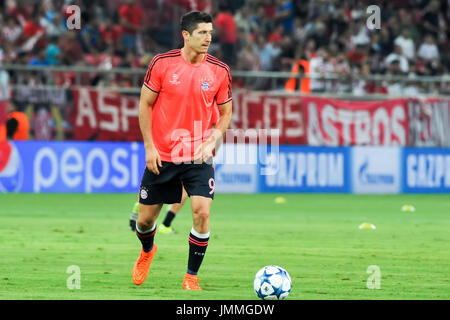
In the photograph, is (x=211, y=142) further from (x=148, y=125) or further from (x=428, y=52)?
(x=428, y=52)

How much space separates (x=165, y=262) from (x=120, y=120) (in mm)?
12208

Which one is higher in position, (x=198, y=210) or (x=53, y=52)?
(x=53, y=52)

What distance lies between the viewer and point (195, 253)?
9430 millimetres

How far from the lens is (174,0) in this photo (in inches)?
1012

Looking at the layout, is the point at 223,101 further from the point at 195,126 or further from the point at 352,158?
the point at 352,158

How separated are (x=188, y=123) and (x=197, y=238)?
1.09m

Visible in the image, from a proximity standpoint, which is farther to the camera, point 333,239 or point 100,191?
point 100,191

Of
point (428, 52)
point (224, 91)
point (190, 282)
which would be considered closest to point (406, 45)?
point (428, 52)

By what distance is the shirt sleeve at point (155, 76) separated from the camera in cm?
945

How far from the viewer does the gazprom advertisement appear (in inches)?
893

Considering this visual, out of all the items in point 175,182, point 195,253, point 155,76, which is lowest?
point 195,253

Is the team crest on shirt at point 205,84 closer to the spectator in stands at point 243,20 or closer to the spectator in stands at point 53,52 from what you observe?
the spectator in stands at point 53,52

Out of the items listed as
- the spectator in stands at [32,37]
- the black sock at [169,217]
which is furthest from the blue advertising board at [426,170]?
the black sock at [169,217]
